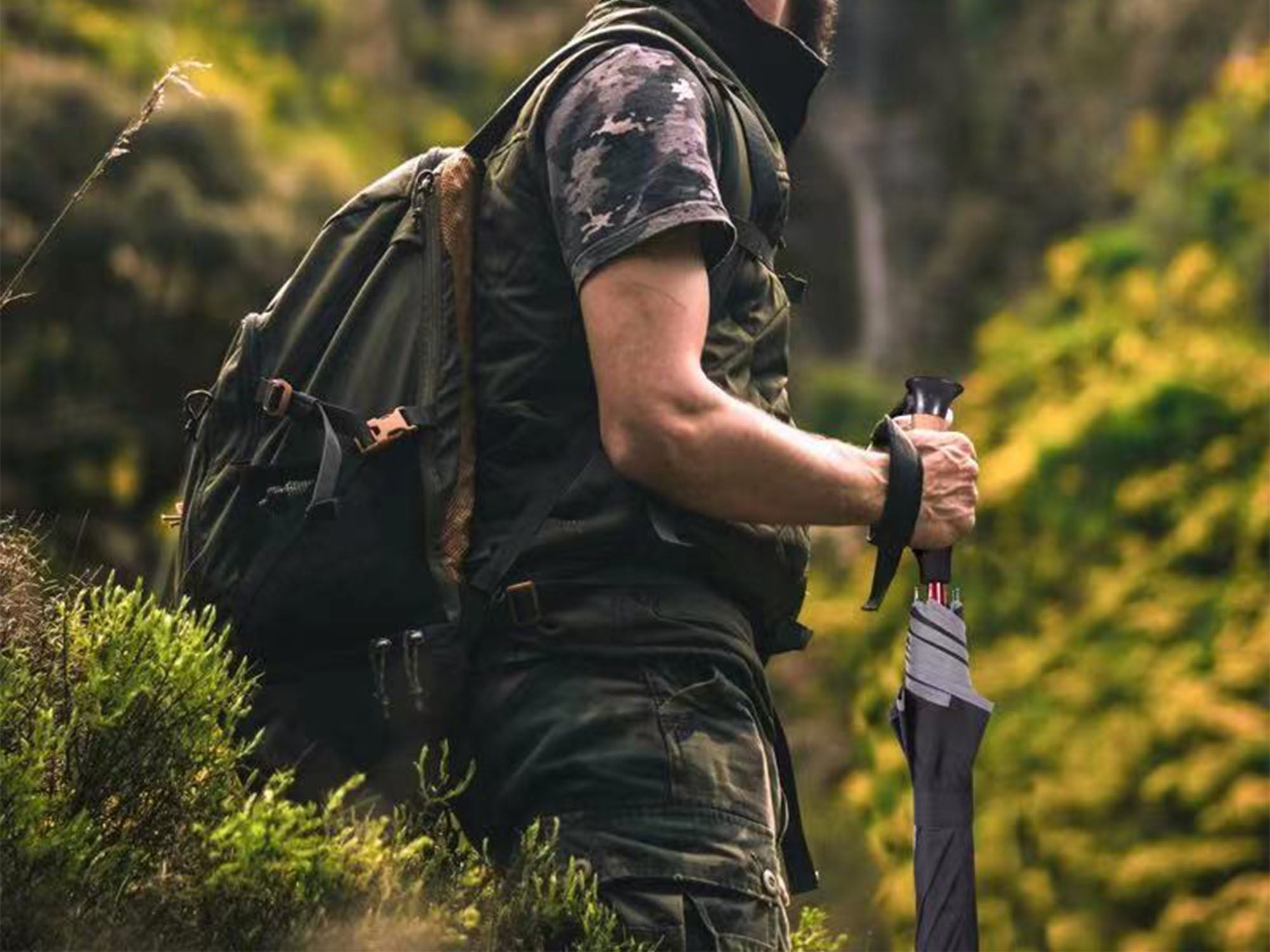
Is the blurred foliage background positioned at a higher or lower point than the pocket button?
higher

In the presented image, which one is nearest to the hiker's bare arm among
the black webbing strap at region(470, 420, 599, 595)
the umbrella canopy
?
the black webbing strap at region(470, 420, 599, 595)

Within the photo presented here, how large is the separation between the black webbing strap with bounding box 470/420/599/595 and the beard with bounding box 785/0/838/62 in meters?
1.06

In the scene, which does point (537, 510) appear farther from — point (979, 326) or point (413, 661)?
point (979, 326)

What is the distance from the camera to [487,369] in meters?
3.73

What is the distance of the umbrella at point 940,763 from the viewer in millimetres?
3875

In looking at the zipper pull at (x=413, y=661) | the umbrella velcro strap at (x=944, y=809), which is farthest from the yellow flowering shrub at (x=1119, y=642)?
the zipper pull at (x=413, y=661)

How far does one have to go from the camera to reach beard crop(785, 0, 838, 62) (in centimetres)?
446

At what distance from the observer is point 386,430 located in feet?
12.0

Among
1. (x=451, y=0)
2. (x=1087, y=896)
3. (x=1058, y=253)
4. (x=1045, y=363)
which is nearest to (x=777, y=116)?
A: (x=1087, y=896)

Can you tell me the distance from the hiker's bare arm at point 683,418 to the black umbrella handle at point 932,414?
302 mm

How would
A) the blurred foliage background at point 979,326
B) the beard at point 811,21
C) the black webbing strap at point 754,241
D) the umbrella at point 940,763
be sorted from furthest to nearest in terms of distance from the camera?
the blurred foliage background at point 979,326 → the beard at point 811,21 → the umbrella at point 940,763 → the black webbing strap at point 754,241

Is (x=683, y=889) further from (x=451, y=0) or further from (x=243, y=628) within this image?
(x=451, y=0)

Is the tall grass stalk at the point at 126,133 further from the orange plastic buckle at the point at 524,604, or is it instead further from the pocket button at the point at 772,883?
the pocket button at the point at 772,883

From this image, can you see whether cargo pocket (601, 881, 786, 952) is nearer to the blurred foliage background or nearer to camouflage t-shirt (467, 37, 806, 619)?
camouflage t-shirt (467, 37, 806, 619)
